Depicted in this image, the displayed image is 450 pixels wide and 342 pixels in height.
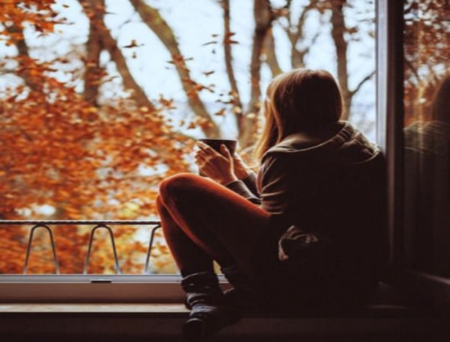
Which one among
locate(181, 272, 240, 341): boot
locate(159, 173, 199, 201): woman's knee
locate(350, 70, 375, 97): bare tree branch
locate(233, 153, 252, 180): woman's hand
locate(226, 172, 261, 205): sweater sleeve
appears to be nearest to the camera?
locate(181, 272, 240, 341): boot

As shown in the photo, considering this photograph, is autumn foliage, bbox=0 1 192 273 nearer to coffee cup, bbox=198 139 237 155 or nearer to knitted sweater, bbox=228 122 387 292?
coffee cup, bbox=198 139 237 155

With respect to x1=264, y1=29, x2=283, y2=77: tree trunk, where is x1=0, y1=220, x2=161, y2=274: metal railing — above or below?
below

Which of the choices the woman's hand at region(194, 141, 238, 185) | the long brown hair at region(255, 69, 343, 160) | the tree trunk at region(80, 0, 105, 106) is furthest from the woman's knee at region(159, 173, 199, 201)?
the tree trunk at region(80, 0, 105, 106)

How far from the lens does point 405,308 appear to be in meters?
1.74

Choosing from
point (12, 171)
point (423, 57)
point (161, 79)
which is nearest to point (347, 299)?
point (423, 57)

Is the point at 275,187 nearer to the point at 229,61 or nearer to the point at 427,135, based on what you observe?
the point at 427,135

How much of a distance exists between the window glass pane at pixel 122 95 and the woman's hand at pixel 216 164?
0.46m

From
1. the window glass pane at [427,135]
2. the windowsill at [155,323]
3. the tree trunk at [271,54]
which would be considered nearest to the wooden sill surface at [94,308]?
the windowsill at [155,323]

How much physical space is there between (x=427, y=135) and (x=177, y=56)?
0.93m

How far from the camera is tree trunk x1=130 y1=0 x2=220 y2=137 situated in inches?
86.1

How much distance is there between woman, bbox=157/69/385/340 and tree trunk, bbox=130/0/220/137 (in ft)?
2.05

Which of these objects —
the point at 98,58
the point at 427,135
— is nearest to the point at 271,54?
the point at 98,58

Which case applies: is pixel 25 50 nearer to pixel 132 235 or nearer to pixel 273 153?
pixel 132 235

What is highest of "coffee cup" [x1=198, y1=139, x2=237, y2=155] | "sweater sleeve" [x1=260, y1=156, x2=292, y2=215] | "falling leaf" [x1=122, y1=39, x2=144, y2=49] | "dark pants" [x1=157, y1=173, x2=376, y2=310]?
"falling leaf" [x1=122, y1=39, x2=144, y2=49]
